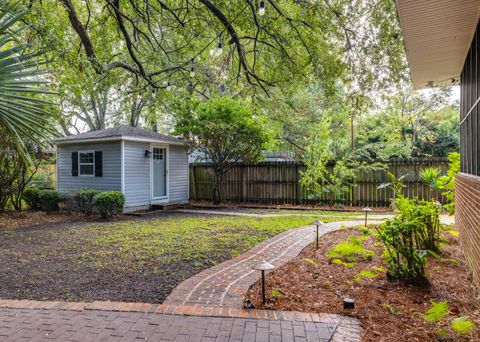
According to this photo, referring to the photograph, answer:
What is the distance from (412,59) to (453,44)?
67 cm

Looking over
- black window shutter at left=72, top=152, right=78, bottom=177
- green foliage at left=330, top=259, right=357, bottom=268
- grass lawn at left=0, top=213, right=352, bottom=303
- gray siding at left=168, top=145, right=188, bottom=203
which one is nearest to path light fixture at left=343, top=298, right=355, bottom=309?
green foliage at left=330, top=259, right=357, bottom=268

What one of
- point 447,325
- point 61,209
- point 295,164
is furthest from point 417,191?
point 61,209

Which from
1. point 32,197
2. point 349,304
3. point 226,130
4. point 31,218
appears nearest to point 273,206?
point 226,130

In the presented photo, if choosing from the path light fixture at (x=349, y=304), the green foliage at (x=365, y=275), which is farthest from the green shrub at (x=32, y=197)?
the path light fixture at (x=349, y=304)

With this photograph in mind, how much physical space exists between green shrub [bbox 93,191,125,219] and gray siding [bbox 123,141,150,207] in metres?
1.30

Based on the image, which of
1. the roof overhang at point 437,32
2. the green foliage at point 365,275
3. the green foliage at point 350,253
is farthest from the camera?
the green foliage at point 350,253

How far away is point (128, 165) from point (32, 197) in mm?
3245

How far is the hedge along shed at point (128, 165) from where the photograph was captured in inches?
434

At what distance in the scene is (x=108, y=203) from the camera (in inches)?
370

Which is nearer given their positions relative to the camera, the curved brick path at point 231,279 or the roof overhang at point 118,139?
the curved brick path at point 231,279

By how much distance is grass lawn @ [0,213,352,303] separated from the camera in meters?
3.76

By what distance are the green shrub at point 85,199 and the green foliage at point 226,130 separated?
370cm

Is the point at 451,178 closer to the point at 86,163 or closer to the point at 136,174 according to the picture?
the point at 136,174

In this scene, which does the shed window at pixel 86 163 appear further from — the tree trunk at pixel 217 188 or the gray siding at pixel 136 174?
the tree trunk at pixel 217 188
